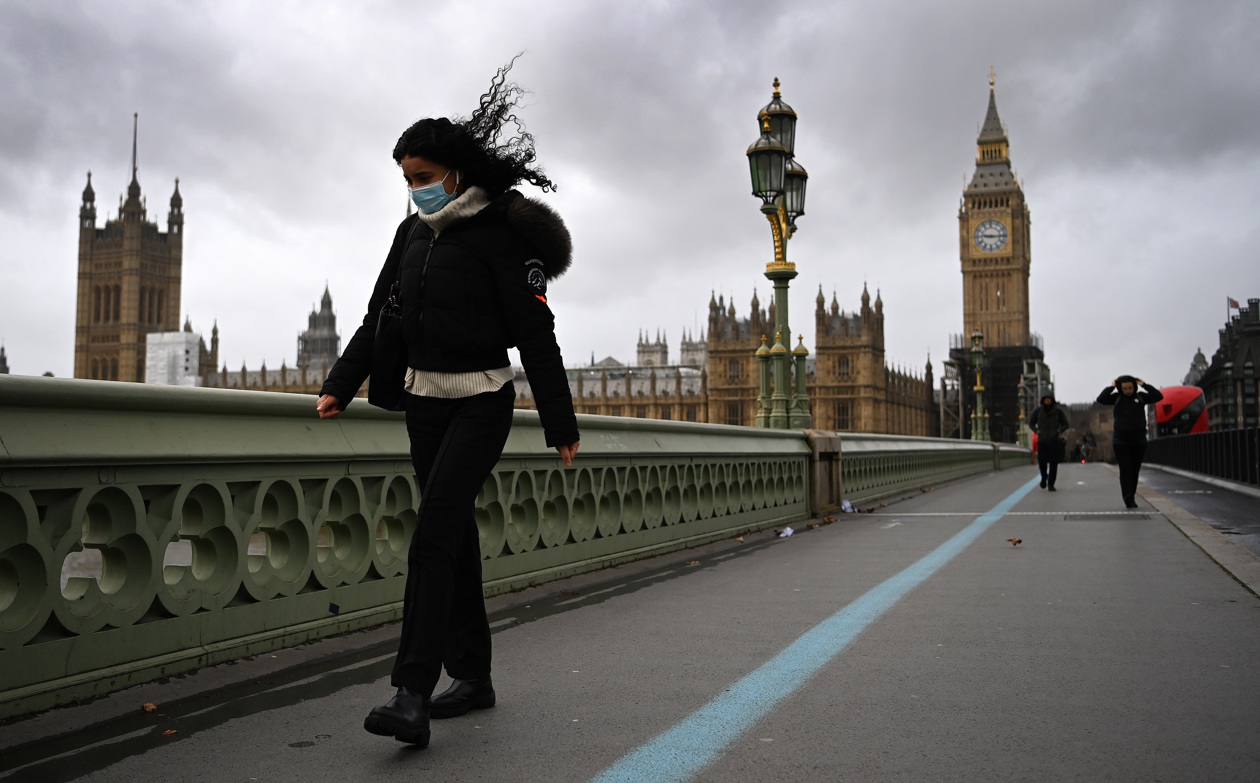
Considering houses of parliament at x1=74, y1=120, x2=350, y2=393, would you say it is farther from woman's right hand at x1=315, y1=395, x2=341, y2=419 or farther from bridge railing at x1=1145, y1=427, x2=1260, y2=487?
woman's right hand at x1=315, y1=395, x2=341, y2=419

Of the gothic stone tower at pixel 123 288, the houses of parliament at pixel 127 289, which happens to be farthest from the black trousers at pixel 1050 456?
the gothic stone tower at pixel 123 288

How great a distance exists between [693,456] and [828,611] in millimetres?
3705

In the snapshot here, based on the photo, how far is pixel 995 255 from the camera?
133 m

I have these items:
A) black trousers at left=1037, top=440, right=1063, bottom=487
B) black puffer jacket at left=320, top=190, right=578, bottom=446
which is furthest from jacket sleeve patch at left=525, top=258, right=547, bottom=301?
black trousers at left=1037, top=440, right=1063, bottom=487

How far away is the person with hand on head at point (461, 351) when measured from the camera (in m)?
3.35

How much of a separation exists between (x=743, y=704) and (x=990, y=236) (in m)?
139

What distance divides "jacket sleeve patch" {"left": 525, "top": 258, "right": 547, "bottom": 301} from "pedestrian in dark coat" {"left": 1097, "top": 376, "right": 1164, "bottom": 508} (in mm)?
11615

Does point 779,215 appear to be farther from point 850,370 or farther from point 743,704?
point 850,370

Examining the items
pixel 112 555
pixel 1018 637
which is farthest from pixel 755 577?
pixel 112 555

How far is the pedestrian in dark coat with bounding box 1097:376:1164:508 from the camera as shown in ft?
44.1

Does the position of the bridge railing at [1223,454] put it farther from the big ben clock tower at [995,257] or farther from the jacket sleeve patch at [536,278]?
the big ben clock tower at [995,257]

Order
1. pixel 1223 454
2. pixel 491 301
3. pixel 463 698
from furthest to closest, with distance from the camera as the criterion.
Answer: pixel 1223 454, pixel 463 698, pixel 491 301

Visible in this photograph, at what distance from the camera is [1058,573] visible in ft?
23.8

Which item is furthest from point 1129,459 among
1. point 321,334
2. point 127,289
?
point 321,334
